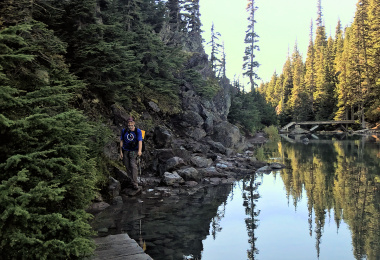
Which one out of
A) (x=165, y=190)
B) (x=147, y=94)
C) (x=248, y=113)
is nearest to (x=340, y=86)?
(x=248, y=113)

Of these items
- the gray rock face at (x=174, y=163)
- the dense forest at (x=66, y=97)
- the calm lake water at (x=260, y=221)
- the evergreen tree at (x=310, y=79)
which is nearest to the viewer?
the dense forest at (x=66, y=97)

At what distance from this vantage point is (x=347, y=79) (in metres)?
52.0

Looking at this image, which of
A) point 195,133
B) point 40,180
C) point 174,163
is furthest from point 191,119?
point 40,180

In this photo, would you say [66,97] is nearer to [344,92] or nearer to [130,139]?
[130,139]

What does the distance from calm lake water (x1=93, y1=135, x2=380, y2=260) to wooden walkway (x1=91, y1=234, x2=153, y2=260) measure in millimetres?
1095

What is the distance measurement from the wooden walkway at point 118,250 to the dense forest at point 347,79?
49761 millimetres

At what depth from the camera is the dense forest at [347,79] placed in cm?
4834

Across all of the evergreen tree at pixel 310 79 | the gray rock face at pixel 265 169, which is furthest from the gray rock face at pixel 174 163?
the evergreen tree at pixel 310 79

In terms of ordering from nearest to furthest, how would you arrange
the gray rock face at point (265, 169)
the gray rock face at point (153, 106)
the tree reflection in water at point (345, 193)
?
the tree reflection in water at point (345, 193) → the gray rock face at point (265, 169) → the gray rock face at point (153, 106)

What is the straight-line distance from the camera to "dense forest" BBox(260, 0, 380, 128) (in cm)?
4834

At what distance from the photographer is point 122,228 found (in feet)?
23.5

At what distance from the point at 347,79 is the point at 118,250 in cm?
5664

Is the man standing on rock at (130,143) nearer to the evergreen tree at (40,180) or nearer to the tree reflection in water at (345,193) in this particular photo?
the evergreen tree at (40,180)

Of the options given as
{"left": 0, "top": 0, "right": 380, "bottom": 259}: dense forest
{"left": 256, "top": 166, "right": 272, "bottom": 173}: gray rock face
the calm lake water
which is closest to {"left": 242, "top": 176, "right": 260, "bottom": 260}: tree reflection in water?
the calm lake water
